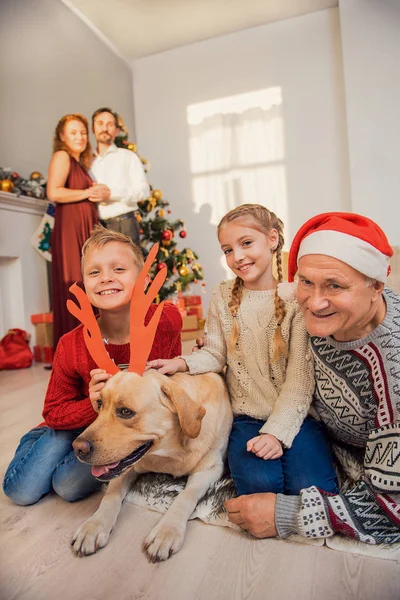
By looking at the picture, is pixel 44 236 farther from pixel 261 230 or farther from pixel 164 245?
pixel 261 230

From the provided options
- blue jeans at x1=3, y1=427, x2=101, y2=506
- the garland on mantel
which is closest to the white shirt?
the garland on mantel

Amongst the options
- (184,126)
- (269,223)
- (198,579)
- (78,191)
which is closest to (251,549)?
(198,579)

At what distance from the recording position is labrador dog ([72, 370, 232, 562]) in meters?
0.87

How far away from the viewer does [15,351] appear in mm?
3053

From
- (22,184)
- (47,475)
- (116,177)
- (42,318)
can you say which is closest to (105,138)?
(116,177)

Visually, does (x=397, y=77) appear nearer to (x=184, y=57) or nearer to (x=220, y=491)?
(x=184, y=57)

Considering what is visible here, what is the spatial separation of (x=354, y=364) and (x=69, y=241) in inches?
82.4

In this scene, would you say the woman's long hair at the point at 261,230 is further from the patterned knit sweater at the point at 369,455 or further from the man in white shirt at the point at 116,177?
the man in white shirt at the point at 116,177

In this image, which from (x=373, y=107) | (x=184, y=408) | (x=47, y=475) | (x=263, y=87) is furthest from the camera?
(x=263, y=87)

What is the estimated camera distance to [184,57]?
4.54 m

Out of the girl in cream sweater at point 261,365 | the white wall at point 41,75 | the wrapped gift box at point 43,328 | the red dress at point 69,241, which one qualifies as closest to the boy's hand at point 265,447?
the girl in cream sweater at point 261,365

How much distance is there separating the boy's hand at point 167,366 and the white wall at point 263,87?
3.41 meters

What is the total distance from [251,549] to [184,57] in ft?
15.6

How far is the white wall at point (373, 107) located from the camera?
3.65 metres
